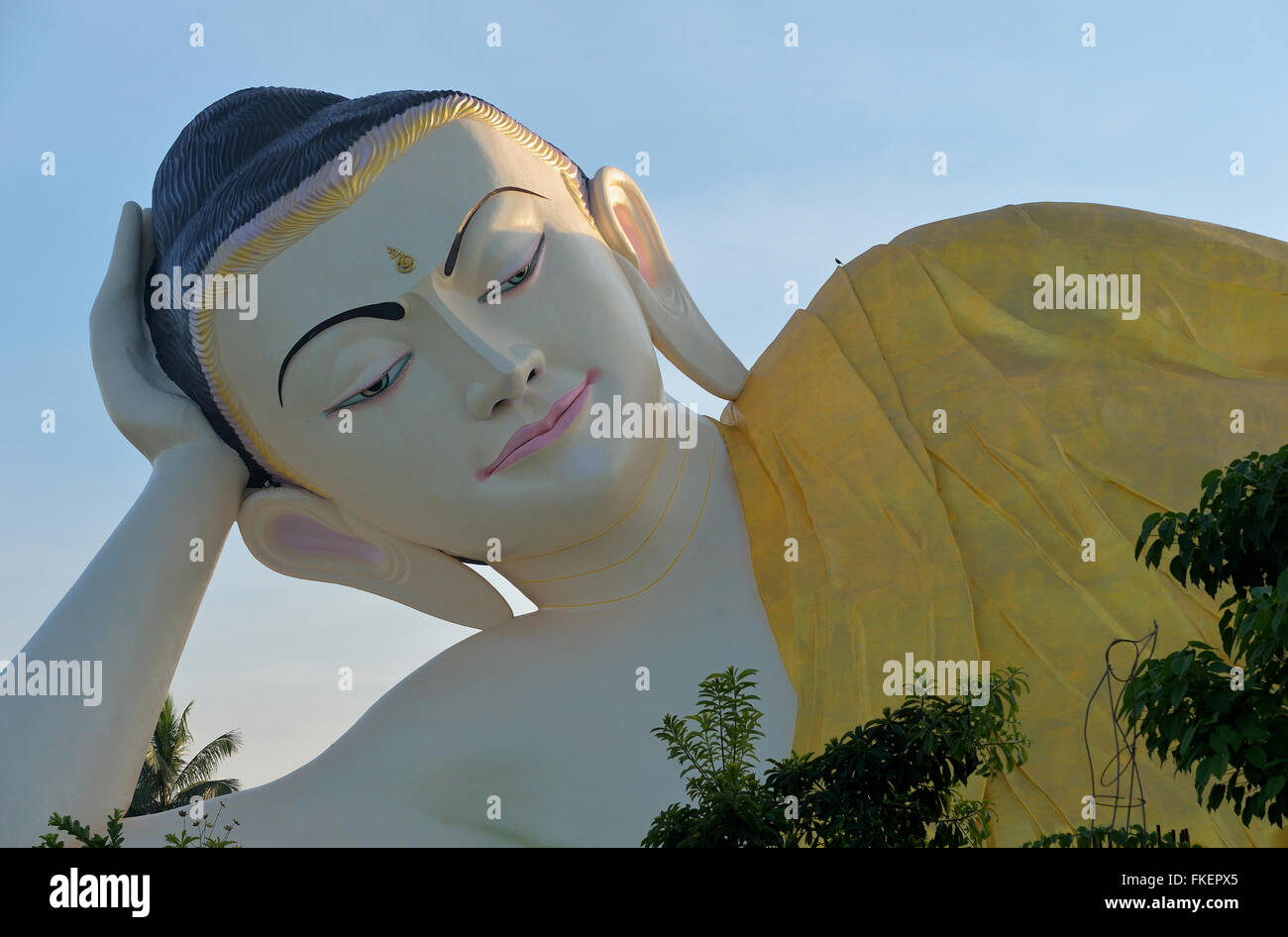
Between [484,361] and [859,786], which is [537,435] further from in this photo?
[859,786]

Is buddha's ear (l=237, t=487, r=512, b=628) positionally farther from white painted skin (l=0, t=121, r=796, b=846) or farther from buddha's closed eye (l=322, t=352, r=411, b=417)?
buddha's closed eye (l=322, t=352, r=411, b=417)

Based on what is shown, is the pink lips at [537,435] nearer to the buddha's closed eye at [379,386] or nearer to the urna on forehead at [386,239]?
the buddha's closed eye at [379,386]

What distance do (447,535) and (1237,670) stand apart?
3122 mm

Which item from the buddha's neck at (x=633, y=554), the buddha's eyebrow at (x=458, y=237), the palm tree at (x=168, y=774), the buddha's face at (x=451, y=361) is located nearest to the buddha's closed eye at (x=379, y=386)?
the buddha's face at (x=451, y=361)

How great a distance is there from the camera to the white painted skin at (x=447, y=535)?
5070 millimetres

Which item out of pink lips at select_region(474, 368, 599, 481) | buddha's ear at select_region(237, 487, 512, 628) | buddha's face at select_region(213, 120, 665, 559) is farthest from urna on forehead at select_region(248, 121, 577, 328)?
buddha's ear at select_region(237, 487, 512, 628)

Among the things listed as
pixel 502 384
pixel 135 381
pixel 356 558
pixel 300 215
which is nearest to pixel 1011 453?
pixel 502 384

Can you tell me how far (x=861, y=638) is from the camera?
16.6 feet

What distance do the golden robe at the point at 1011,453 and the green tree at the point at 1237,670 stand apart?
1813mm

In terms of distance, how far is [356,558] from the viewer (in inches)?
225

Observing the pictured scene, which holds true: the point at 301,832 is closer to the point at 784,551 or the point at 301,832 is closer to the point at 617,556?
the point at 617,556
